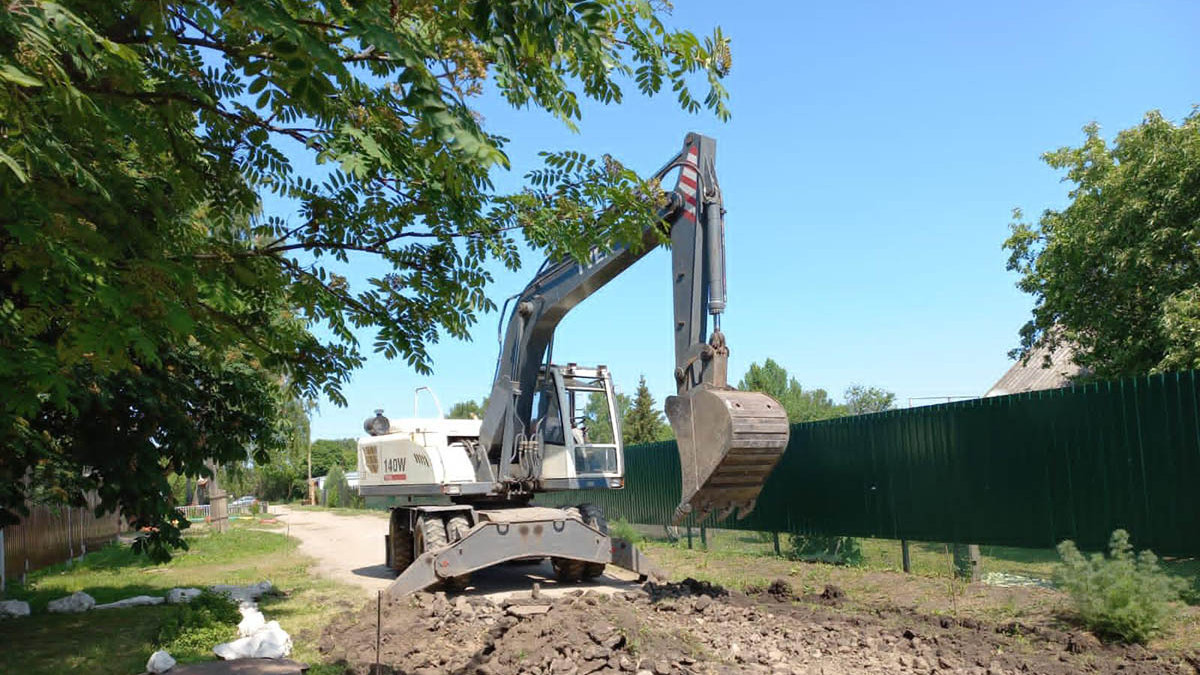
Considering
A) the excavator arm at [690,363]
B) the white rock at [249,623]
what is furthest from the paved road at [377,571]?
the white rock at [249,623]

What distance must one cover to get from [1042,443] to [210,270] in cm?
880

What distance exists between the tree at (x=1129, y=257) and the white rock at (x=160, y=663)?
1398 cm

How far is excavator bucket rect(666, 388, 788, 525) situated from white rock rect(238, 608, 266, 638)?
454 cm

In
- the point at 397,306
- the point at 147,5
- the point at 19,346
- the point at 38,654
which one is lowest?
the point at 38,654

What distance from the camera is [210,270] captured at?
5.41 meters

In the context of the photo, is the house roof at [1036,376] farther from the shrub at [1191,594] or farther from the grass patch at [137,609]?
the grass patch at [137,609]

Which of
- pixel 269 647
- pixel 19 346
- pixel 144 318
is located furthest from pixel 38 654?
pixel 144 318

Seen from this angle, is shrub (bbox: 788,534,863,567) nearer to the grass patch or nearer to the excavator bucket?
the excavator bucket

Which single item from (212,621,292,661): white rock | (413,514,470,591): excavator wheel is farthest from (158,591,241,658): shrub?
(413,514,470,591): excavator wheel

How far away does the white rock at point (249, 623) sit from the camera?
863cm

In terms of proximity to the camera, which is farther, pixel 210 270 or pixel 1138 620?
pixel 1138 620

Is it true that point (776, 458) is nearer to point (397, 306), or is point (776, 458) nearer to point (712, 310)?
point (712, 310)

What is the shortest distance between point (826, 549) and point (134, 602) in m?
9.86

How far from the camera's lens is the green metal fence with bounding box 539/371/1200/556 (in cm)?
846
